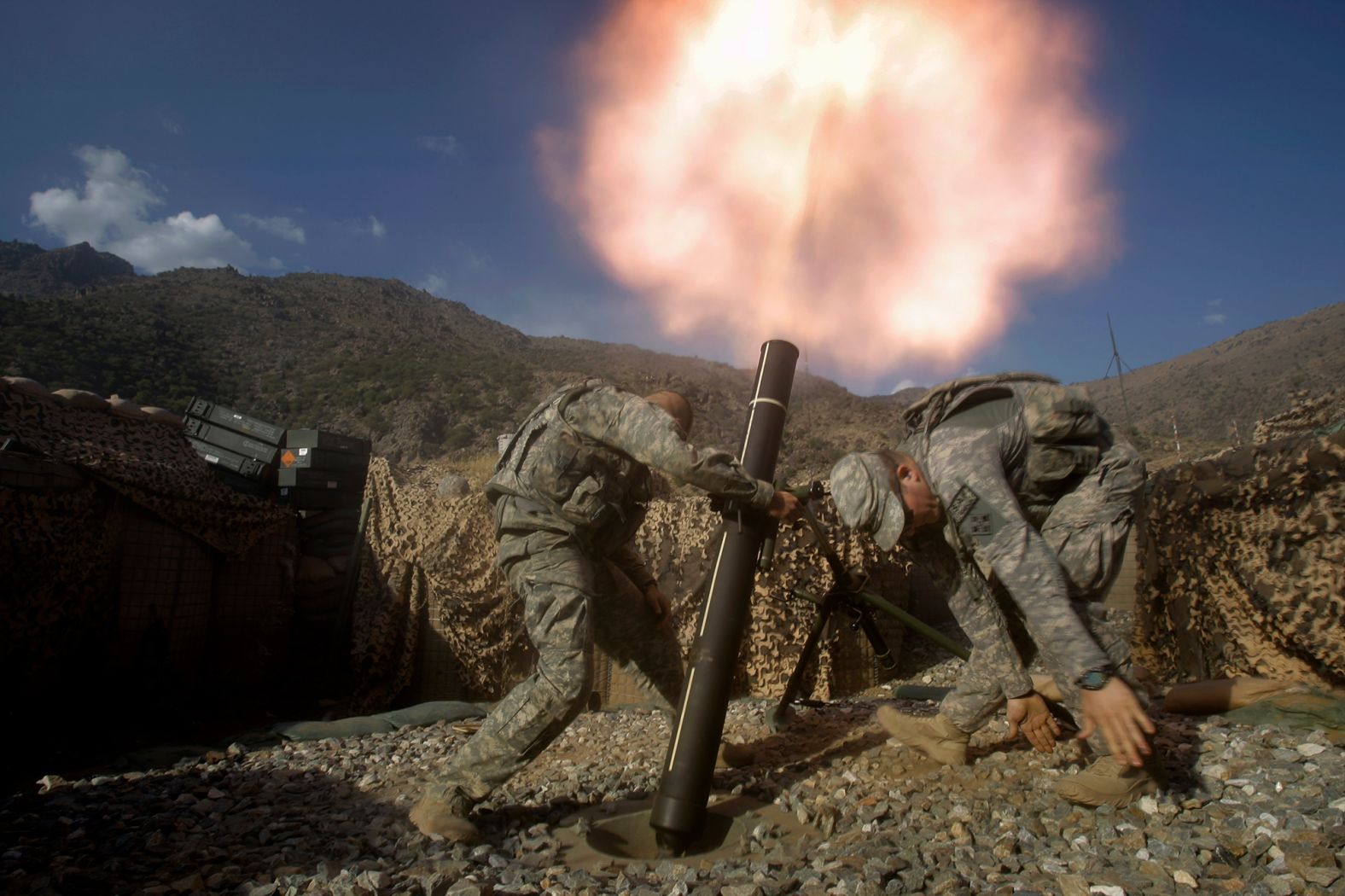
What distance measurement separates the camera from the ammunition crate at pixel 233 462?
279 inches

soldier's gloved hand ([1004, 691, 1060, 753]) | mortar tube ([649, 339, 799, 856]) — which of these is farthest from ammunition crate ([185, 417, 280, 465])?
soldier's gloved hand ([1004, 691, 1060, 753])

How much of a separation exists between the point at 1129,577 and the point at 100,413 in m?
8.32

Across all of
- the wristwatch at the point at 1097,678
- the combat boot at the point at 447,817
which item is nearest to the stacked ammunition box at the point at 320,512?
the combat boot at the point at 447,817

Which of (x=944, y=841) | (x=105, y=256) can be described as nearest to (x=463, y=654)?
(x=944, y=841)

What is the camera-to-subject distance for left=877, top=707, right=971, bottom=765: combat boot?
3.05 meters

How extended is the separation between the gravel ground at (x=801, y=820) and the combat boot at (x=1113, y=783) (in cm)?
4

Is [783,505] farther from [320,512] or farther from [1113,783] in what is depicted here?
[320,512]

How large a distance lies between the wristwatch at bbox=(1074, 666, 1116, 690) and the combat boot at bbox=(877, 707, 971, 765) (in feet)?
3.49

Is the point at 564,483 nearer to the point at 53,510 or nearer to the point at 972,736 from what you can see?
the point at 972,736

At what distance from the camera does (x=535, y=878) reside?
2.28m

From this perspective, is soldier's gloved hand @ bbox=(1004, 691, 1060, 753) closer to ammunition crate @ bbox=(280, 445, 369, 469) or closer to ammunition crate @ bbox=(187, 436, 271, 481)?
ammunition crate @ bbox=(280, 445, 369, 469)

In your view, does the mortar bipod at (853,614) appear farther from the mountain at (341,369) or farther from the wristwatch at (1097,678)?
the mountain at (341,369)

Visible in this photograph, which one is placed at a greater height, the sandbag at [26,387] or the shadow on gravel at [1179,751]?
the sandbag at [26,387]

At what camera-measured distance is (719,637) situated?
280 centimetres
